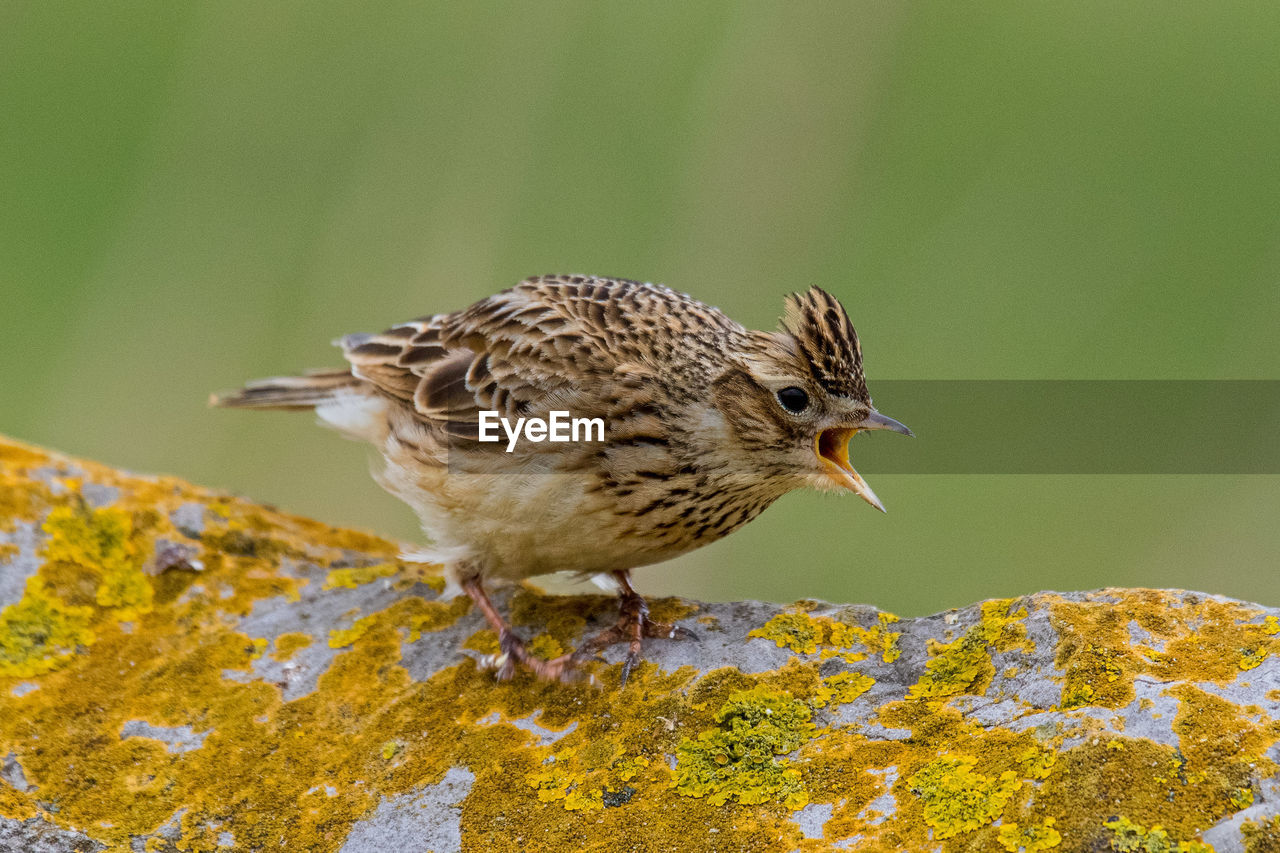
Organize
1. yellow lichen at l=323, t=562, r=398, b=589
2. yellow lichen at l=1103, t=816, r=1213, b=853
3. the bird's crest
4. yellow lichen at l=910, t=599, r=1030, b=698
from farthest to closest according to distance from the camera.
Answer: yellow lichen at l=323, t=562, r=398, b=589 < the bird's crest < yellow lichen at l=910, t=599, r=1030, b=698 < yellow lichen at l=1103, t=816, r=1213, b=853

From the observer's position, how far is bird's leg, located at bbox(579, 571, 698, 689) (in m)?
4.30

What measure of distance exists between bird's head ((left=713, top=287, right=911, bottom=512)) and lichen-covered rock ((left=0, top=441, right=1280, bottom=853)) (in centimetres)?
59

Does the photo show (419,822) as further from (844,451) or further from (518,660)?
(844,451)

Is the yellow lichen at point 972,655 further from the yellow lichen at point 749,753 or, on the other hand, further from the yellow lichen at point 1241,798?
the yellow lichen at point 1241,798

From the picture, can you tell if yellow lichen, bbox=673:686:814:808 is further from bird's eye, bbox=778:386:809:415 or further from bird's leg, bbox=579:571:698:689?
bird's eye, bbox=778:386:809:415

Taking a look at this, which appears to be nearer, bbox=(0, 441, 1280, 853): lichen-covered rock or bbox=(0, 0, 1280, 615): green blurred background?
bbox=(0, 441, 1280, 853): lichen-covered rock

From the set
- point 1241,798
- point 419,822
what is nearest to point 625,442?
point 419,822

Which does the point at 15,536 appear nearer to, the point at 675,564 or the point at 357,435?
the point at 357,435

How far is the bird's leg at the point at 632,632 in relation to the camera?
14.1ft

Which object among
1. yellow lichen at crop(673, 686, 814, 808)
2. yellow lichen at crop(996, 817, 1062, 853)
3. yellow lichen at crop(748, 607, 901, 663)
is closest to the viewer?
yellow lichen at crop(996, 817, 1062, 853)

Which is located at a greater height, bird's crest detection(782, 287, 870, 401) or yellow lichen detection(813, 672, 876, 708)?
bird's crest detection(782, 287, 870, 401)

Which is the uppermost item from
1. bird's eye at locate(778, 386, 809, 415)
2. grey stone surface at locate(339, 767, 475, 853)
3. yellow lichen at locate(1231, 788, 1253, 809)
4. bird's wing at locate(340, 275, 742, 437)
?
bird's wing at locate(340, 275, 742, 437)

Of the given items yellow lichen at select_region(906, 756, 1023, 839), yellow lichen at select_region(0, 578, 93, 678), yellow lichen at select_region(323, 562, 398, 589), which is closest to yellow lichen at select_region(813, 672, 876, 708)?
yellow lichen at select_region(906, 756, 1023, 839)

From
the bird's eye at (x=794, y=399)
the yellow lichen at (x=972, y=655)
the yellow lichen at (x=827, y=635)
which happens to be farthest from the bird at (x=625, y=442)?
the yellow lichen at (x=972, y=655)
